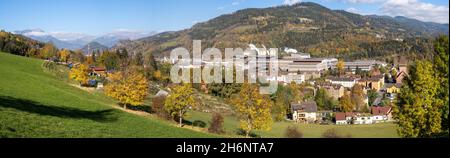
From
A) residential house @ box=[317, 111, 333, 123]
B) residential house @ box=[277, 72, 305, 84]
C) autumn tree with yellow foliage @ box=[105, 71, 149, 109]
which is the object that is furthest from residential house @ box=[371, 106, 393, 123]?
residential house @ box=[277, 72, 305, 84]

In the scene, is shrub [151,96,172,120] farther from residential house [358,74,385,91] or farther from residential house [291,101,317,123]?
residential house [358,74,385,91]

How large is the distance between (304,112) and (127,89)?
4895 cm

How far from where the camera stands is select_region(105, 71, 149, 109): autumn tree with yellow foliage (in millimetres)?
48253

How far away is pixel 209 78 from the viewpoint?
104750 mm

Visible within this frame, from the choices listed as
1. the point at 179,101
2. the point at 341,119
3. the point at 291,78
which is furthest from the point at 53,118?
the point at 291,78

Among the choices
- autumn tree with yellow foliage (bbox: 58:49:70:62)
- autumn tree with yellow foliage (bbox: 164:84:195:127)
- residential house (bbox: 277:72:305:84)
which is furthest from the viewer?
residential house (bbox: 277:72:305:84)

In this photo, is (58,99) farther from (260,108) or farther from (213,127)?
(260,108)

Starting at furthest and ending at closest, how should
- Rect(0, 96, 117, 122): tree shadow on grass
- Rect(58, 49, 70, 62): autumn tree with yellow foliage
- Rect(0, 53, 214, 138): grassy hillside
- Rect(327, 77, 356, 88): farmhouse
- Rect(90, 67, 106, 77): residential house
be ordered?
1. Rect(327, 77, 356, 88): farmhouse
2. Rect(58, 49, 70, 62): autumn tree with yellow foliage
3. Rect(90, 67, 106, 77): residential house
4. Rect(0, 96, 117, 122): tree shadow on grass
5. Rect(0, 53, 214, 138): grassy hillside

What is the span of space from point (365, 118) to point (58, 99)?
215 ft

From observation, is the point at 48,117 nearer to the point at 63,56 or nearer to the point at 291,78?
the point at 63,56

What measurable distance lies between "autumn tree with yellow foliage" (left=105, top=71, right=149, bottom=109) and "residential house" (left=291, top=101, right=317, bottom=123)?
4456cm

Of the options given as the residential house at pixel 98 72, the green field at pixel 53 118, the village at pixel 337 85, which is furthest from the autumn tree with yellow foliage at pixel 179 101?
the residential house at pixel 98 72

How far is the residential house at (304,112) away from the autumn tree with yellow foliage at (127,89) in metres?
44.6

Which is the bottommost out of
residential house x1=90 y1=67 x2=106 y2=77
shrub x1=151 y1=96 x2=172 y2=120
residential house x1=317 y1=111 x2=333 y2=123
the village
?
residential house x1=317 y1=111 x2=333 y2=123
